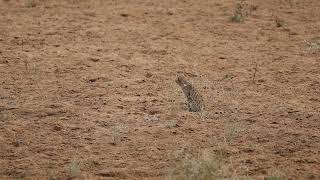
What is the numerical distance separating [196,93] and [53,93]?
1.50 m

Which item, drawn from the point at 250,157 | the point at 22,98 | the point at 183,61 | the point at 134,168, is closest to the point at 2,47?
the point at 22,98

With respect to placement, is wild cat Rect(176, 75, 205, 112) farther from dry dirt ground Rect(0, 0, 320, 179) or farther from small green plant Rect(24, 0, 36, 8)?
small green plant Rect(24, 0, 36, 8)

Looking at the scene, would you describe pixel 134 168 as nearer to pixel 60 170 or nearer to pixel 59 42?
pixel 60 170

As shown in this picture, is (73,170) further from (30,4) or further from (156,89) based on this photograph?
(30,4)

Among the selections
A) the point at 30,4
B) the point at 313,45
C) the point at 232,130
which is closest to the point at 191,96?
the point at 232,130

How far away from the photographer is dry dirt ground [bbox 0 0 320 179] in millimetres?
4754

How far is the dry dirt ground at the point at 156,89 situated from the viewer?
187 inches

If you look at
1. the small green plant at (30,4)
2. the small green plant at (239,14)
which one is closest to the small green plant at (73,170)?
the small green plant at (239,14)

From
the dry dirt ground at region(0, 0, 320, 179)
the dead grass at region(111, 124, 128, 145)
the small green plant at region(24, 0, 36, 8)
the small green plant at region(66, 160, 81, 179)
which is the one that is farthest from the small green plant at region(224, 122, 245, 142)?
the small green plant at region(24, 0, 36, 8)

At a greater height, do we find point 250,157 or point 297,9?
point 297,9

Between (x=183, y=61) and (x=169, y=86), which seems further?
(x=183, y=61)

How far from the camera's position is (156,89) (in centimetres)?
616

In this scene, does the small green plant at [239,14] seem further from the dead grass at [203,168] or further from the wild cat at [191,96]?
the dead grass at [203,168]

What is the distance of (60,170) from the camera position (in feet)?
15.2
